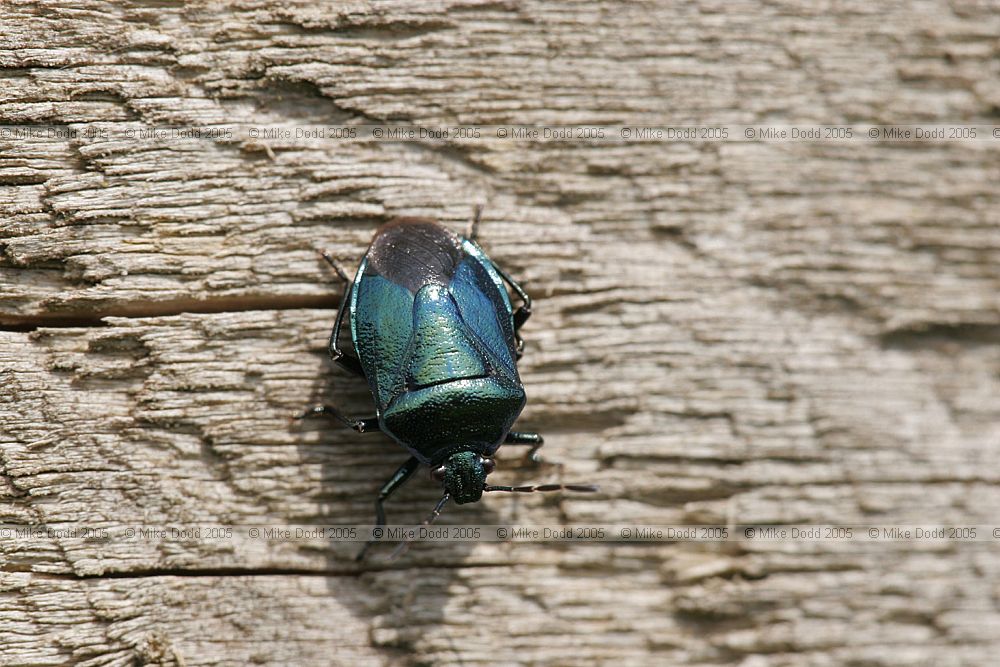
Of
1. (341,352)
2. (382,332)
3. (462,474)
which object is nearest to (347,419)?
(341,352)

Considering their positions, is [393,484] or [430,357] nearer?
[430,357]

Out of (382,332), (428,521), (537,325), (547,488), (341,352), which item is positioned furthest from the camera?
(537,325)

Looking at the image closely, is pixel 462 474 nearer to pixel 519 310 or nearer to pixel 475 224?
pixel 519 310

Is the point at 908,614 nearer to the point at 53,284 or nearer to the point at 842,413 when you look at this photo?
the point at 842,413

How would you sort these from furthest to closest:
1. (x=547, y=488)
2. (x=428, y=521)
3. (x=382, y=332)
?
(x=547, y=488)
(x=428, y=521)
(x=382, y=332)

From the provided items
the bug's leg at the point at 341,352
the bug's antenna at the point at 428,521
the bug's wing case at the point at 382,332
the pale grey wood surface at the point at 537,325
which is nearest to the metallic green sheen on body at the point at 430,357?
the bug's wing case at the point at 382,332

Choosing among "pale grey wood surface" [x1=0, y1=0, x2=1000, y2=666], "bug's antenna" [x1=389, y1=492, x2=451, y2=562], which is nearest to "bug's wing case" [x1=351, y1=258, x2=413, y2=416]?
"pale grey wood surface" [x1=0, y1=0, x2=1000, y2=666]

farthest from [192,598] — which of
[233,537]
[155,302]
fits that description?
[155,302]

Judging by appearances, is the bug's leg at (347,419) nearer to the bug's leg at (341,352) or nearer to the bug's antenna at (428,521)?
the bug's leg at (341,352)
